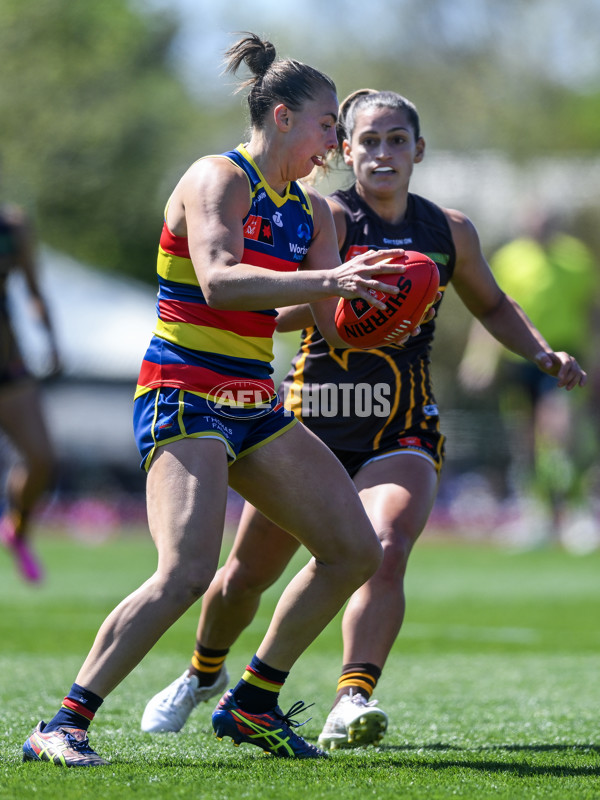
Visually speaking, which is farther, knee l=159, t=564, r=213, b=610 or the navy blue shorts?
the navy blue shorts

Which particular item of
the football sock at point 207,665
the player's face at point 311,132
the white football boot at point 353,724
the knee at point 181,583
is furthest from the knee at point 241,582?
the player's face at point 311,132

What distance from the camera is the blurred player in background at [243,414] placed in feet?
11.9

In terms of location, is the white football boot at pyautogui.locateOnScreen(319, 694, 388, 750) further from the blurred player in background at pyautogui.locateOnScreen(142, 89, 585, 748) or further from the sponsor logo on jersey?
the sponsor logo on jersey

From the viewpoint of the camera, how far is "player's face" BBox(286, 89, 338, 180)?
395 cm

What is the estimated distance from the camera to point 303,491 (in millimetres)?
3854

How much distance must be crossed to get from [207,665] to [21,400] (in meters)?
4.32

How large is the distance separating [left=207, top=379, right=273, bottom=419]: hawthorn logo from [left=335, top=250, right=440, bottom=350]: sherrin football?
35 centimetres

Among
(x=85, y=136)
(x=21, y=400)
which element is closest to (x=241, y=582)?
(x=21, y=400)

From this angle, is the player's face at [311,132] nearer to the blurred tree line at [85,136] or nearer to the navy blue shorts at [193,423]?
the navy blue shorts at [193,423]

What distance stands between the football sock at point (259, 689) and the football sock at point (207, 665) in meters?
0.83

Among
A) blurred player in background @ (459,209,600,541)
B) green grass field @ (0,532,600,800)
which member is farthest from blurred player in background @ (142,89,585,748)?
blurred player in background @ (459,209,600,541)

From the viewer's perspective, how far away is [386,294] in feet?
11.8

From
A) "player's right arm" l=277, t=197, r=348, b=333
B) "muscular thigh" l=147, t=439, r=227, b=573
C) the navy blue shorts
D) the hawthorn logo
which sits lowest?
"muscular thigh" l=147, t=439, r=227, b=573

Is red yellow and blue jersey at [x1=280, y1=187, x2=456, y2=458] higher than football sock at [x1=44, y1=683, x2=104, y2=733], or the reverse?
red yellow and blue jersey at [x1=280, y1=187, x2=456, y2=458]
